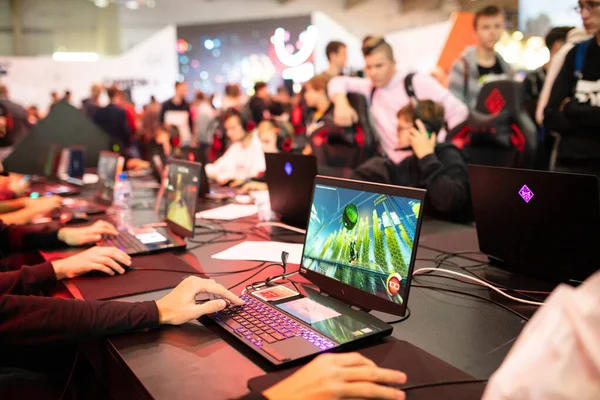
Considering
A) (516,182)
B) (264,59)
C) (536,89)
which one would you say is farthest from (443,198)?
(264,59)

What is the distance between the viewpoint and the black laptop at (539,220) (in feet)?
3.97

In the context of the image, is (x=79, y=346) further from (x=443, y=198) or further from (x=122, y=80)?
(x=122, y=80)

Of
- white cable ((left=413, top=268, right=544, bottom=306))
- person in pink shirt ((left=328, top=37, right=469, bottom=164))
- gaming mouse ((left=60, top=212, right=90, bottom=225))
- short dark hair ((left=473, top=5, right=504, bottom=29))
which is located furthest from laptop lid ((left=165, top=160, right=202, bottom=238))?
short dark hair ((left=473, top=5, right=504, bottom=29))

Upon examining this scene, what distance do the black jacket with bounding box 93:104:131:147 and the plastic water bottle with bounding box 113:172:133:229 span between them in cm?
319

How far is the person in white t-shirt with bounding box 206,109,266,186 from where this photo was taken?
402 cm

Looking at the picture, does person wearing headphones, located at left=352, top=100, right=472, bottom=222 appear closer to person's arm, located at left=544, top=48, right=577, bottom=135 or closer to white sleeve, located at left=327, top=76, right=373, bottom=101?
person's arm, located at left=544, top=48, right=577, bottom=135

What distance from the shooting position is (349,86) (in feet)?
13.5

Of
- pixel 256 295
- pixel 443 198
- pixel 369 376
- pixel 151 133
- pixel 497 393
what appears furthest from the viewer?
pixel 151 133

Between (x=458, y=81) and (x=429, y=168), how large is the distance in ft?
7.10

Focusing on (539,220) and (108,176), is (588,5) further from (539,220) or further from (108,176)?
(108,176)

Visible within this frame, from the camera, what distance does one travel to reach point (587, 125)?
99.6 inches

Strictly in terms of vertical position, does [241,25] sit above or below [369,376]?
above

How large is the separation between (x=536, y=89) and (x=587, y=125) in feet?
3.90

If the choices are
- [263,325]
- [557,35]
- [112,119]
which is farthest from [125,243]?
[112,119]
